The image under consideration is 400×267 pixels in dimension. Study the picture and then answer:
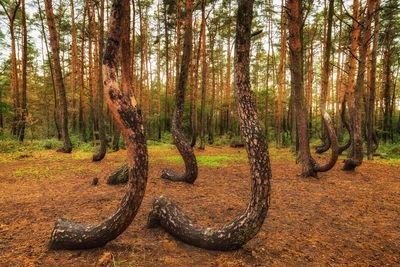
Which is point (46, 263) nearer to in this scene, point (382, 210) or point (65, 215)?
point (65, 215)

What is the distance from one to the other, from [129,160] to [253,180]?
148cm

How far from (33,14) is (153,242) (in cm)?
2230

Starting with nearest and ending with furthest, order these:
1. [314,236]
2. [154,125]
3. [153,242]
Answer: [153,242]
[314,236]
[154,125]

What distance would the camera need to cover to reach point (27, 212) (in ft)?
11.6

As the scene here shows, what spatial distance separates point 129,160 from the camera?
2.23 m

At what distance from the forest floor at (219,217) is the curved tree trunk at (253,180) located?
6.0 inches

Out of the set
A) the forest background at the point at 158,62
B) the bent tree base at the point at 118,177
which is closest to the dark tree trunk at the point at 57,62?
the forest background at the point at 158,62

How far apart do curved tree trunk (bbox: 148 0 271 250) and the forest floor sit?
0.15 m

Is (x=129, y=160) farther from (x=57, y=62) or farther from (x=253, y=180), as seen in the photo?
(x=57, y=62)

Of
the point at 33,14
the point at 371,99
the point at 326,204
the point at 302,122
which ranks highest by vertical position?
the point at 33,14

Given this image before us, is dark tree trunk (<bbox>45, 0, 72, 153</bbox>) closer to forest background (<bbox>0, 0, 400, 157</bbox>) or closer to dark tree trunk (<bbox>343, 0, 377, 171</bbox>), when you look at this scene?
forest background (<bbox>0, 0, 400, 157</bbox>)

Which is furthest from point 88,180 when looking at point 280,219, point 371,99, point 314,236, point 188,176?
point 371,99

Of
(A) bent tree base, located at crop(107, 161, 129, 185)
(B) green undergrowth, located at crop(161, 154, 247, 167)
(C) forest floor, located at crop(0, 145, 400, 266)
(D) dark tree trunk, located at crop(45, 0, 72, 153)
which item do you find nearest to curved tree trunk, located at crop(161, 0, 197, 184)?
(C) forest floor, located at crop(0, 145, 400, 266)

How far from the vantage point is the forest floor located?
2266 millimetres
